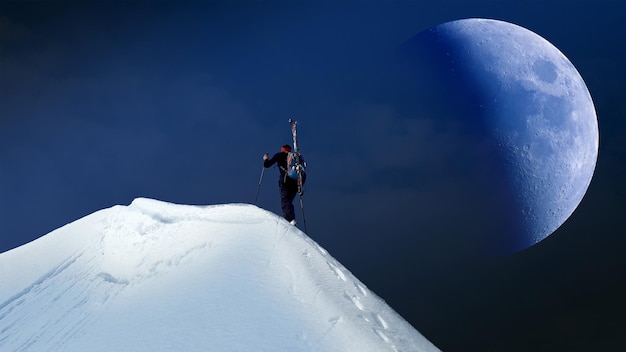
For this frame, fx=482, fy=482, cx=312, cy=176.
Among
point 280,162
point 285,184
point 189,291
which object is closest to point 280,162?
point 280,162

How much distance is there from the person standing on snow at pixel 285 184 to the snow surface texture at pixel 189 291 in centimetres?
270

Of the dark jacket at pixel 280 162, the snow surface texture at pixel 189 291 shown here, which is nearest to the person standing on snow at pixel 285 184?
the dark jacket at pixel 280 162

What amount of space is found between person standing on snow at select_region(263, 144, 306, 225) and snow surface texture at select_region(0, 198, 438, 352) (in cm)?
270

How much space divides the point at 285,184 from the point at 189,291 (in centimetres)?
507

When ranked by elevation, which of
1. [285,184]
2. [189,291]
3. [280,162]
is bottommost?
[189,291]

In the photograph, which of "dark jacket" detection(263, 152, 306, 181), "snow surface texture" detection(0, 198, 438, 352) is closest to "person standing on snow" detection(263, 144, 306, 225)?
"dark jacket" detection(263, 152, 306, 181)

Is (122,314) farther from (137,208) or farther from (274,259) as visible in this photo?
(137,208)

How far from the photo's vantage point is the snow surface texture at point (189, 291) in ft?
14.5

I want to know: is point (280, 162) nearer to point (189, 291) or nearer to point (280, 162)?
point (280, 162)

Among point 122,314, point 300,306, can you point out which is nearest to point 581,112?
point 300,306

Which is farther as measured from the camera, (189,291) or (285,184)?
(285,184)

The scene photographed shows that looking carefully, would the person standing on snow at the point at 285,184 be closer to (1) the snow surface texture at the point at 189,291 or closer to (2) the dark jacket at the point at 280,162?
(2) the dark jacket at the point at 280,162

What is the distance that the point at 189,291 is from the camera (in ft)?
17.3

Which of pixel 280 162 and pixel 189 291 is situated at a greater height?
pixel 280 162
